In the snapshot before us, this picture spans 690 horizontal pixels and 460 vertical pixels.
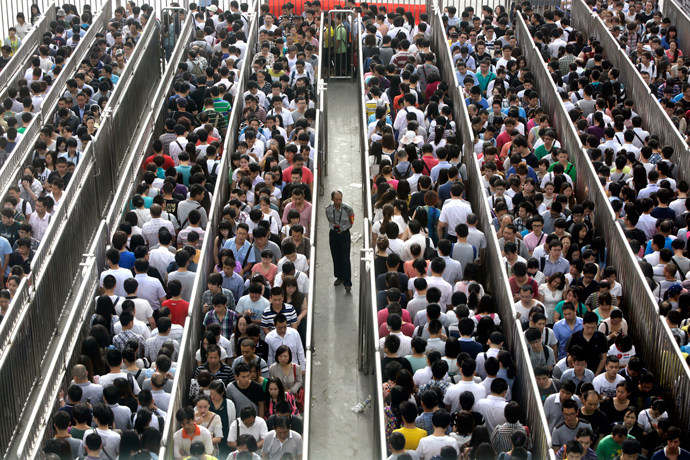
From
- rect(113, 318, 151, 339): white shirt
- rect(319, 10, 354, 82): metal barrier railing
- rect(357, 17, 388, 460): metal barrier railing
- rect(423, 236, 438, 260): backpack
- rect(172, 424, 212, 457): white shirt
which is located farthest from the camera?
rect(319, 10, 354, 82): metal barrier railing

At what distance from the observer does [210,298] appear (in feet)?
34.5

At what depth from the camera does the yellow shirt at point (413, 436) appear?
8.52 m

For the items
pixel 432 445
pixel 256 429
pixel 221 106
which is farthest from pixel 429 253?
pixel 221 106

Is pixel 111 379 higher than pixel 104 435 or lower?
higher

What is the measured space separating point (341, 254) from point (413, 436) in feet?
15.8

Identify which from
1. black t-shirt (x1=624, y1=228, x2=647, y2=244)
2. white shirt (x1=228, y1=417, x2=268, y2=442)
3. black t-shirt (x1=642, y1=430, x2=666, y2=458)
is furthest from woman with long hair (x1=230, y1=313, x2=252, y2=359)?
black t-shirt (x1=624, y1=228, x2=647, y2=244)

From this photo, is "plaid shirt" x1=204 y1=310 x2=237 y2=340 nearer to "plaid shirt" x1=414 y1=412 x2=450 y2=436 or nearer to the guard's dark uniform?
"plaid shirt" x1=414 y1=412 x2=450 y2=436

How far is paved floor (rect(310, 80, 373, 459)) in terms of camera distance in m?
10.6

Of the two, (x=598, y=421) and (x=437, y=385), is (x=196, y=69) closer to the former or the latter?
(x=437, y=385)

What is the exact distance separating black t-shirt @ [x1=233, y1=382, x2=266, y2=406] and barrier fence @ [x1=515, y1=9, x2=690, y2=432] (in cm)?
416

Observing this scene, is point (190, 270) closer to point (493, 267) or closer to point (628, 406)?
point (493, 267)

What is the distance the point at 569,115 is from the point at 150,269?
7777mm

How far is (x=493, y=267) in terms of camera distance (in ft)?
37.8

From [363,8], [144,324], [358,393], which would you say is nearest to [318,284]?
[358,393]
